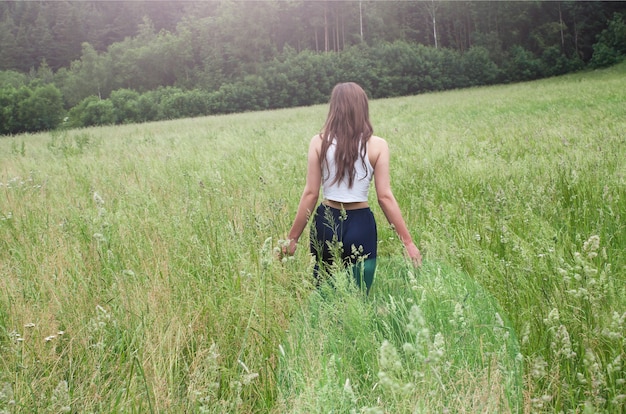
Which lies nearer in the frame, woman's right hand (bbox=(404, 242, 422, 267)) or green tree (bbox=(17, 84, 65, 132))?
woman's right hand (bbox=(404, 242, 422, 267))

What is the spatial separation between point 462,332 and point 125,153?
10006 mm

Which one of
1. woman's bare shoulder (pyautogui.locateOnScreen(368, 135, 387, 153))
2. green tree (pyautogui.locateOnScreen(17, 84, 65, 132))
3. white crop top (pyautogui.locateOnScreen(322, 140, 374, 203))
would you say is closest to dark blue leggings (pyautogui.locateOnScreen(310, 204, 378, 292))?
white crop top (pyautogui.locateOnScreen(322, 140, 374, 203))

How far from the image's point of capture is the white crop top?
3309 millimetres

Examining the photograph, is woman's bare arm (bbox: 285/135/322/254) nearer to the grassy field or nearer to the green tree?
the grassy field

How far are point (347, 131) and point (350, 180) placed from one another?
0.34 metres

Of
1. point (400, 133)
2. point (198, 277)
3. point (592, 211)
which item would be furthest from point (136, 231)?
point (400, 133)

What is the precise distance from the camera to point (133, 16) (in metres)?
80.5

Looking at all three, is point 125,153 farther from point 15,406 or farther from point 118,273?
point 15,406

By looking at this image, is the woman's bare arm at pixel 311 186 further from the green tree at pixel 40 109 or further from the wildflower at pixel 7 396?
the green tree at pixel 40 109

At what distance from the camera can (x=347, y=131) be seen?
326cm

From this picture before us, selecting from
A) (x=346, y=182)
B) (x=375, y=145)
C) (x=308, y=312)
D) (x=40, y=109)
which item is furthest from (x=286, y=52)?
(x=308, y=312)

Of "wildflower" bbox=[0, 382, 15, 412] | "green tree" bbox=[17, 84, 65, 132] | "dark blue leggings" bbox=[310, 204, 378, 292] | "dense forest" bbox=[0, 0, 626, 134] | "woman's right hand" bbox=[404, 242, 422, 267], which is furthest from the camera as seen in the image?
"dense forest" bbox=[0, 0, 626, 134]

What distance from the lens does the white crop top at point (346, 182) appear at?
3309mm

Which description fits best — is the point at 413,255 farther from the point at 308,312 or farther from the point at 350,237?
the point at 308,312
